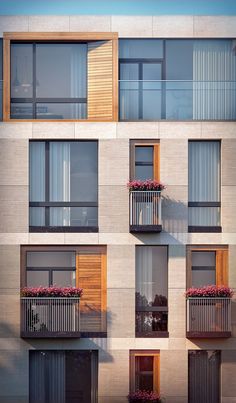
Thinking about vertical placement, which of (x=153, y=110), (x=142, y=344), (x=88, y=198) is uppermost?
(x=153, y=110)

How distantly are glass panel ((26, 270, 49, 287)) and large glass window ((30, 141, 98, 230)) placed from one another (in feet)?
3.44

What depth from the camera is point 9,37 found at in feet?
45.4

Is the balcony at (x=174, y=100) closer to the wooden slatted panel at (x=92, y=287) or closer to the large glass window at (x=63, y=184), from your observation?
the large glass window at (x=63, y=184)

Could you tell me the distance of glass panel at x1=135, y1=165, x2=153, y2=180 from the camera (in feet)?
45.6

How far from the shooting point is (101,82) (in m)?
13.9

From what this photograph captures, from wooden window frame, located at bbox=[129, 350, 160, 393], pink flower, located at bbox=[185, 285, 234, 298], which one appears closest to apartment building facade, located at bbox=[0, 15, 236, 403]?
wooden window frame, located at bbox=[129, 350, 160, 393]

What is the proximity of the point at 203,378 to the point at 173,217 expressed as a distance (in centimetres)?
371

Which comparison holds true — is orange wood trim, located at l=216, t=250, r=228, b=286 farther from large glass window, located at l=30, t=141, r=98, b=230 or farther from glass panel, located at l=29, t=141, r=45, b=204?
glass panel, located at l=29, t=141, r=45, b=204

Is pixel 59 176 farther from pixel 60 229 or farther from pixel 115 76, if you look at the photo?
pixel 115 76

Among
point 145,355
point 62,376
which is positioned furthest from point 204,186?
point 62,376

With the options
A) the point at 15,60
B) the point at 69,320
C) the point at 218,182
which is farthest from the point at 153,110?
the point at 69,320

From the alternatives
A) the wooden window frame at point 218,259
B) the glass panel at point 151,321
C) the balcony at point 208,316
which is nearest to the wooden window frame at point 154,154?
the wooden window frame at point 218,259

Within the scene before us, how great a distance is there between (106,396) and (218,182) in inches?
214

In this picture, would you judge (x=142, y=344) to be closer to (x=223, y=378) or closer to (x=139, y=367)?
(x=139, y=367)
